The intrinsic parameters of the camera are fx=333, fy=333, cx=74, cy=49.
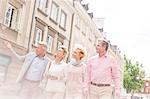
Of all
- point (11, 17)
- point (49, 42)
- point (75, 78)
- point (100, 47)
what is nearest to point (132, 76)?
point (49, 42)

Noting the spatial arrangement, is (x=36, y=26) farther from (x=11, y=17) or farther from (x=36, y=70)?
(x=36, y=70)

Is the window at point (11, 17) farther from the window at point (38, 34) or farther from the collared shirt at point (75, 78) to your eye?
the collared shirt at point (75, 78)

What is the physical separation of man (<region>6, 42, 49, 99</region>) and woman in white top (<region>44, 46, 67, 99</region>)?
0.15 metres

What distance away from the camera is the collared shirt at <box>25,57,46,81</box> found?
5258 mm

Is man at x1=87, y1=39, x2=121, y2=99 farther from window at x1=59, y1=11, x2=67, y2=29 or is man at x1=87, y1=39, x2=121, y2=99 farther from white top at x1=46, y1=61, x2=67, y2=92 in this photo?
window at x1=59, y1=11, x2=67, y2=29

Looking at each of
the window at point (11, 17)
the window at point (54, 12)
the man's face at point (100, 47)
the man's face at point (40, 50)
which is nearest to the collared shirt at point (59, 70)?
the man's face at point (40, 50)

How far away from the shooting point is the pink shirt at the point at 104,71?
4.74 m

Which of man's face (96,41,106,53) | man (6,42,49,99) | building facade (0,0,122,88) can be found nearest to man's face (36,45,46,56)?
man (6,42,49,99)

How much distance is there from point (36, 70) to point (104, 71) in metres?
1.16

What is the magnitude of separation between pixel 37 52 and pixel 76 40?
19.6 meters

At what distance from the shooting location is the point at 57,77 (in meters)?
5.29

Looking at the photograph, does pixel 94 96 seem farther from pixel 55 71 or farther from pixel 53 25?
pixel 53 25

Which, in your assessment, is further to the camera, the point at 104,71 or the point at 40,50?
the point at 40,50

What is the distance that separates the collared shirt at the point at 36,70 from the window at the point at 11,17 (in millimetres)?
9923
